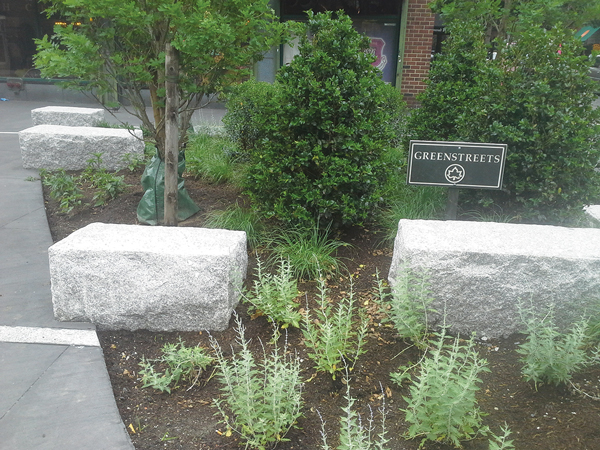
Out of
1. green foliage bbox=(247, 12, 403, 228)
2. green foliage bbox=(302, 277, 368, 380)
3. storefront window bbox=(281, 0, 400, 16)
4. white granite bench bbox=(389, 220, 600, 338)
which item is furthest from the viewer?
storefront window bbox=(281, 0, 400, 16)

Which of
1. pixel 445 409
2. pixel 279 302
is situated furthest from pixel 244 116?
pixel 445 409

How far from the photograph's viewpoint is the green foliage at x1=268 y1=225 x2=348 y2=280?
170 inches

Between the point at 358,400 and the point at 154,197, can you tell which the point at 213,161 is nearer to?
the point at 154,197

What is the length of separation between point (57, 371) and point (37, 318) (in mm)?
698

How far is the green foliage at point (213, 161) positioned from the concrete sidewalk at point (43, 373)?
2.36 meters

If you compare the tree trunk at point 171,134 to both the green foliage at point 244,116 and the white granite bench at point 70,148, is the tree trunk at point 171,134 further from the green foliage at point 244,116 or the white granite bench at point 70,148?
the white granite bench at point 70,148

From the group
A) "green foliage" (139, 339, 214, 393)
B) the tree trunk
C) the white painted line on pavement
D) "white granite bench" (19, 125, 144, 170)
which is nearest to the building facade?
"white granite bench" (19, 125, 144, 170)

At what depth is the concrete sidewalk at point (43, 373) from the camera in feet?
8.84

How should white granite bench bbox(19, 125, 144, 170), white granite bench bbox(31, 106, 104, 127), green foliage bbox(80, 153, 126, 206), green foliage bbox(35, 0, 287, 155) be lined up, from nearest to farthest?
green foliage bbox(35, 0, 287, 155)
green foliage bbox(80, 153, 126, 206)
white granite bench bbox(19, 125, 144, 170)
white granite bench bbox(31, 106, 104, 127)

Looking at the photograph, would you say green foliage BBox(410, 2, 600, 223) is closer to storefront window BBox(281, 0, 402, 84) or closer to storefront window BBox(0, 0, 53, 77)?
storefront window BBox(281, 0, 402, 84)

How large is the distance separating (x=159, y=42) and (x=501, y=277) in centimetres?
355

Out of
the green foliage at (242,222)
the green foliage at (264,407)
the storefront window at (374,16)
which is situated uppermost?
the storefront window at (374,16)

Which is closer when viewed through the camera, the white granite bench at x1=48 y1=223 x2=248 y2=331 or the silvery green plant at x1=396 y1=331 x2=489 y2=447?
the silvery green plant at x1=396 y1=331 x2=489 y2=447

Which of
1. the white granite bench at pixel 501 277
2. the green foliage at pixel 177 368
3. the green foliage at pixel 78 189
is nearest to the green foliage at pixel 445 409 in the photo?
the white granite bench at pixel 501 277
